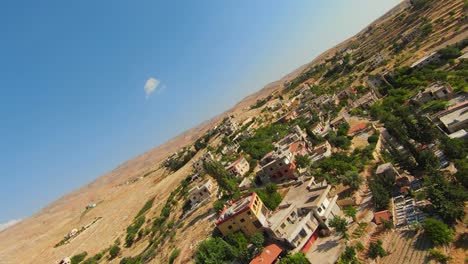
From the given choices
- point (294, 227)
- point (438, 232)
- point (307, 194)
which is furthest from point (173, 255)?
point (438, 232)

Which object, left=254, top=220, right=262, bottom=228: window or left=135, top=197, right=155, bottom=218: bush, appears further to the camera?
left=135, top=197, right=155, bottom=218: bush

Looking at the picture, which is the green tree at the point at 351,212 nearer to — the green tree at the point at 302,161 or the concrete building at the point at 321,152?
the green tree at the point at 302,161

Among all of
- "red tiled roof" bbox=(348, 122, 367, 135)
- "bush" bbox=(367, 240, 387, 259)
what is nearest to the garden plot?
"bush" bbox=(367, 240, 387, 259)

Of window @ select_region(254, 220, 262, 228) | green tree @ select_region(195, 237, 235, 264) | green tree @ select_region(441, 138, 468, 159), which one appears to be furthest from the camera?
window @ select_region(254, 220, 262, 228)

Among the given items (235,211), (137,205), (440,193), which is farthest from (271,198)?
(137,205)

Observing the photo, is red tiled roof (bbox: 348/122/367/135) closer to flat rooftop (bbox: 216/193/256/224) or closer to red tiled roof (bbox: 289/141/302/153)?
red tiled roof (bbox: 289/141/302/153)
